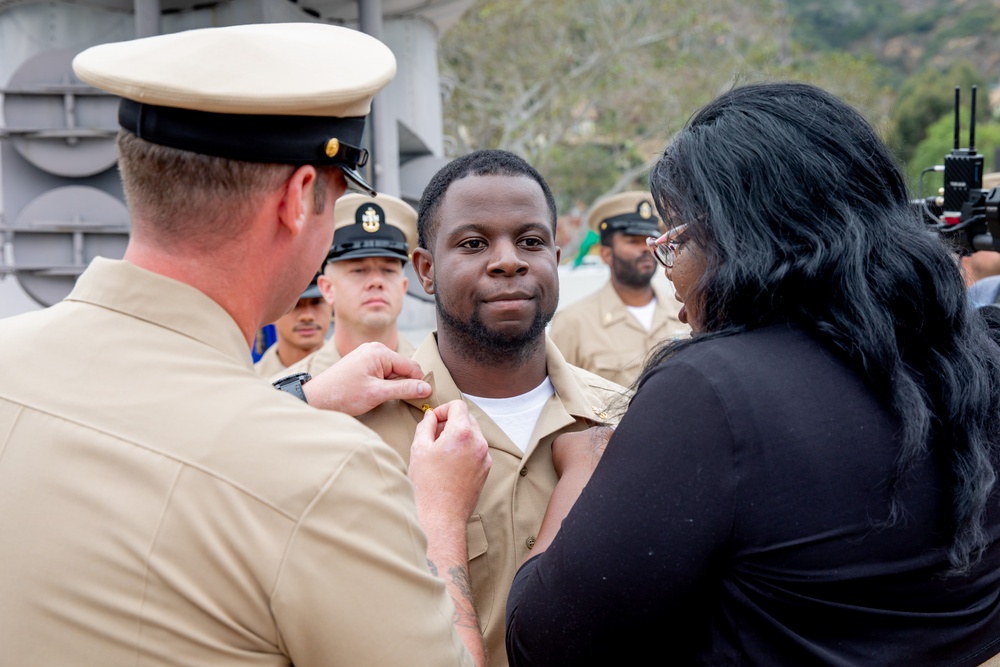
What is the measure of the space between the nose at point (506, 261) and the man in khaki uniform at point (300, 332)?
3747 millimetres

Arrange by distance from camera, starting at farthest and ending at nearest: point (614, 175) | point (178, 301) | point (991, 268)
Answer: point (614, 175) → point (991, 268) → point (178, 301)

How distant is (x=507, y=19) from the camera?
70.6 ft

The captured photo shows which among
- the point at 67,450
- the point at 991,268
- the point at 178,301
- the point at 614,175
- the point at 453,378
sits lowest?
the point at 614,175

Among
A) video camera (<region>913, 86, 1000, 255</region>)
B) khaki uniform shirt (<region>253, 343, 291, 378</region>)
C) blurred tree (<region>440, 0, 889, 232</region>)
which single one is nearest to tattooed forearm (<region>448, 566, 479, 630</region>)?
video camera (<region>913, 86, 1000, 255</region>)

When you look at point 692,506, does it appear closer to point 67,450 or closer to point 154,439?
point 154,439

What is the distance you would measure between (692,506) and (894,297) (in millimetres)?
525

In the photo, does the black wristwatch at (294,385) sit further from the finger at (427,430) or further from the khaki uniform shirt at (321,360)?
the khaki uniform shirt at (321,360)

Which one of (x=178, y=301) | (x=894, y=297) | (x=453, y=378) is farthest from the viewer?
(x=453, y=378)

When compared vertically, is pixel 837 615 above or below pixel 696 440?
below

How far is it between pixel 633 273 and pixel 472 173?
517cm

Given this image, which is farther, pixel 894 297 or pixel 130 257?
pixel 894 297

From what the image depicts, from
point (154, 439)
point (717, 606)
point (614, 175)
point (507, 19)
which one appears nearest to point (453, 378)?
point (717, 606)

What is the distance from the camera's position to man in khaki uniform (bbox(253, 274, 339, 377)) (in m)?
6.22

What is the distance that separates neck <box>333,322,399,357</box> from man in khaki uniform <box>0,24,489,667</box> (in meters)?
3.68
